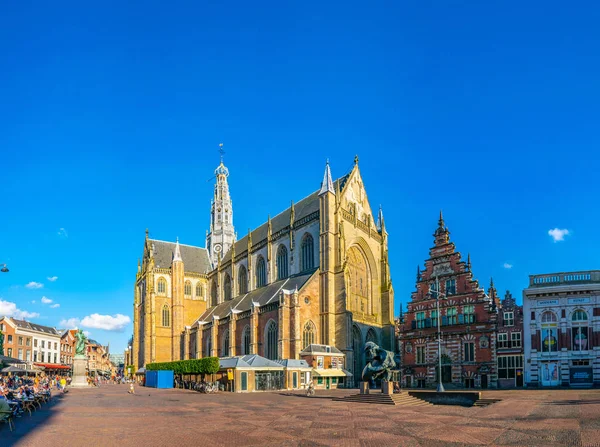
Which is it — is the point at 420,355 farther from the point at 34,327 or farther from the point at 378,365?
the point at 34,327

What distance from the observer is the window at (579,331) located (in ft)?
137

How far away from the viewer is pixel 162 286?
84438mm

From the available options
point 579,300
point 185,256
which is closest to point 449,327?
point 579,300

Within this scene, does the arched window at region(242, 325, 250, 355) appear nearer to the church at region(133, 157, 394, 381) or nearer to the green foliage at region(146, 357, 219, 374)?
the church at region(133, 157, 394, 381)

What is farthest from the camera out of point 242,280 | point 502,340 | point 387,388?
point 242,280

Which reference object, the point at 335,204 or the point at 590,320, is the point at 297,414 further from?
the point at 335,204

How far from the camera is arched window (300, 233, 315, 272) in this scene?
61219mm

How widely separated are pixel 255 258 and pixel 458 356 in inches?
1275

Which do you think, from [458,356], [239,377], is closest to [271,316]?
[239,377]

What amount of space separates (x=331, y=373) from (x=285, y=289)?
11.1 m

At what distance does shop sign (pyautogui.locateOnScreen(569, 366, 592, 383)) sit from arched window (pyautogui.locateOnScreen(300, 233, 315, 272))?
27477 millimetres

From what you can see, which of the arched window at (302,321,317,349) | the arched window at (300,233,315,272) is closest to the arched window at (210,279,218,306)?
the arched window at (300,233,315,272)

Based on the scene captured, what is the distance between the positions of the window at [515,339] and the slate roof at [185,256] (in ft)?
177

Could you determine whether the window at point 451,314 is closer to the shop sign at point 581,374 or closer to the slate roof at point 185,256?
the shop sign at point 581,374
